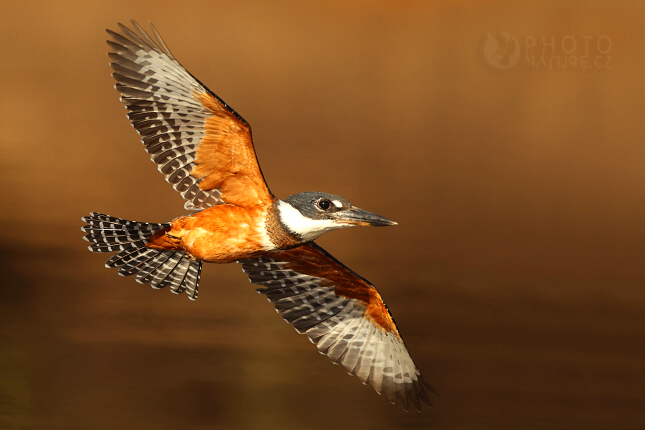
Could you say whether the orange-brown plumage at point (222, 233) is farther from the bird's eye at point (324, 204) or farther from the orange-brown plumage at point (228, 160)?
the bird's eye at point (324, 204)

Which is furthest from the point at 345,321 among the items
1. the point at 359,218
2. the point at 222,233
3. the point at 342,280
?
the point at 222,233

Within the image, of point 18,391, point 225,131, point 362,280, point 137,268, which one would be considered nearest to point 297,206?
point 225,131

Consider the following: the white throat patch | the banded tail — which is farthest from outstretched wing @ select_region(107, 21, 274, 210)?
the banded tail

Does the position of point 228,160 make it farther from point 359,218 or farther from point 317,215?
point 359,218

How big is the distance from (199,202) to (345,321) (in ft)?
3.43

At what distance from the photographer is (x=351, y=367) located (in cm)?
405

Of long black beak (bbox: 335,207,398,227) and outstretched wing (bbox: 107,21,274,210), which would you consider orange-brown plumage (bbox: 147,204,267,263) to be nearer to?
outstretched wing (bbox: 107,21,274,210)

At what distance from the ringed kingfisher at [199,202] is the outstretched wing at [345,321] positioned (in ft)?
0.07

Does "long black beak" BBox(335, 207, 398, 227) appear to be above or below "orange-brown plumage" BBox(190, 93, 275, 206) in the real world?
below

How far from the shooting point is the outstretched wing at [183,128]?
11.2 feet

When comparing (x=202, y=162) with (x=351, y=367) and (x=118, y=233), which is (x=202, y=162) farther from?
(x=351, y=367)

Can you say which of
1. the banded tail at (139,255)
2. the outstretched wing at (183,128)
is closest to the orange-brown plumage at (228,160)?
the outstretched wing at (183,128)

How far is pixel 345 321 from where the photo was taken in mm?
4086

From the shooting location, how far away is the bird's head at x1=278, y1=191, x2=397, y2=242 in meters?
3.35
